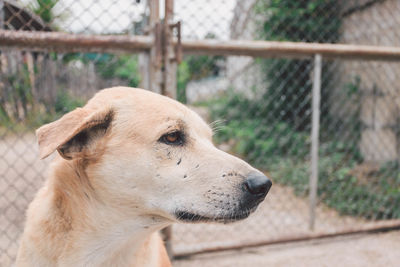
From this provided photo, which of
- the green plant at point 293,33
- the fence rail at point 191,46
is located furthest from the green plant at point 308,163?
the fence rail at point 191,46

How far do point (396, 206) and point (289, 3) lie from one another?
12.8 feet

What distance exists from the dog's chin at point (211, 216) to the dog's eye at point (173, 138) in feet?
1.05

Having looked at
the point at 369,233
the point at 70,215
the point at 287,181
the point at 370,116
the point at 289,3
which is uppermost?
the point at 289,3

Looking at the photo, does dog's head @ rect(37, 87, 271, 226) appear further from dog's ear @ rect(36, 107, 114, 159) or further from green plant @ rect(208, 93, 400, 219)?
green plant @ rect(208, 93, 400, 219)

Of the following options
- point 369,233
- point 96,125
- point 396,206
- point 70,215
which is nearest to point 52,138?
point 96,125

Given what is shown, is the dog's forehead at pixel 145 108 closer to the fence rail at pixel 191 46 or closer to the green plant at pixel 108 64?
the fence rail at pixel 191 46

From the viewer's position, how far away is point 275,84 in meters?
6.14

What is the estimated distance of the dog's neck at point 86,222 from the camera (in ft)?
4.88

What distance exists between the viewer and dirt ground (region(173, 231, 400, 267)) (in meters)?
2.74

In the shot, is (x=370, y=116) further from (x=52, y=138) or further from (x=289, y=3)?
(x=52, y=138)

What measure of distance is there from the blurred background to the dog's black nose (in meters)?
0.21

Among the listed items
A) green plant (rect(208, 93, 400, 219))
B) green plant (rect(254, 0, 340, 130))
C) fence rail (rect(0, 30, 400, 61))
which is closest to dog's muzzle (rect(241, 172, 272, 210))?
fence rail (rect(0, 30, 400, 61))

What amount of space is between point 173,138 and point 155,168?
0.58 feet

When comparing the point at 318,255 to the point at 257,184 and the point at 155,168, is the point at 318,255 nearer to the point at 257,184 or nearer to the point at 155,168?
the point at 257,184
